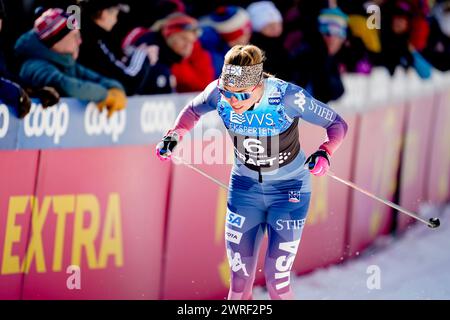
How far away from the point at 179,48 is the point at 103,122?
0.89 m

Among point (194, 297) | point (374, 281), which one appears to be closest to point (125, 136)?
point (194, 297)

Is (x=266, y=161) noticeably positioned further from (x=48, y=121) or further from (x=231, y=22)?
(x=231, y=22)

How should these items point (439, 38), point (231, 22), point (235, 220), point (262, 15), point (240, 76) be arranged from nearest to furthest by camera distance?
point (240, 76) → point (235, 220) → point (231, 22) → point (262, 15) → point (439, 38)

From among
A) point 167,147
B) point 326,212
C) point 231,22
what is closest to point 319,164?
point 167,147

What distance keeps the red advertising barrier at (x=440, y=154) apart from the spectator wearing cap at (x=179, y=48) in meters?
3.90

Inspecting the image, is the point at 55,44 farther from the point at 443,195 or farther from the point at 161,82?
the point at 443,195

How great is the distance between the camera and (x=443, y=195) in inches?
399

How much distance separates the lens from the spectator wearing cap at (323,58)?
22.5 ft

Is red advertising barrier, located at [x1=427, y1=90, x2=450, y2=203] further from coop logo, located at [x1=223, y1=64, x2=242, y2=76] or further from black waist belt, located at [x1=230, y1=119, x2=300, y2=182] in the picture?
coop logo, located at [x1=223, y1=64, x2=242, y2=76]

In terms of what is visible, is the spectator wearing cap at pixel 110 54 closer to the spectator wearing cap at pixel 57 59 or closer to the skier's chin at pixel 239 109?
the spectator wearing cap at pixel 57 59

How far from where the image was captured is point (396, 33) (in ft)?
26.7

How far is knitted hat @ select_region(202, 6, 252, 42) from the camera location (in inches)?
257

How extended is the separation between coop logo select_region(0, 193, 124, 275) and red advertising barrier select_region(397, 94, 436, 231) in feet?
12.6

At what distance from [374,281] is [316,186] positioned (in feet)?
3.05
